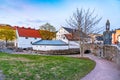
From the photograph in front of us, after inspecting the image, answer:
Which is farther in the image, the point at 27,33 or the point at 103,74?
the point at 27,33

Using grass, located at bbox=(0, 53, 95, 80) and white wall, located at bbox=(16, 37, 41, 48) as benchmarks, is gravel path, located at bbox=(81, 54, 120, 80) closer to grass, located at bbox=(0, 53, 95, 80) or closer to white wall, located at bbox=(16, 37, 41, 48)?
grass, located at bbox=(0, 53, 95, 80)

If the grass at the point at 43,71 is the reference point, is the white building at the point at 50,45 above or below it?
above

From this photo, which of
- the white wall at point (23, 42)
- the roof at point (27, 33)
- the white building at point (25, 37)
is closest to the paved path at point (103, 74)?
the white wall at point (23, 42)

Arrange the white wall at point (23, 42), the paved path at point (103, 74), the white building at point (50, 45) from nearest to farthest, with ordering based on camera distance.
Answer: the paved path at point (103, 74) < the white building at point (50, 45) < the white wall at point (23, 42)

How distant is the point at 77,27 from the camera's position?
30.4 metres

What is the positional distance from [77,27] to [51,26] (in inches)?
1234

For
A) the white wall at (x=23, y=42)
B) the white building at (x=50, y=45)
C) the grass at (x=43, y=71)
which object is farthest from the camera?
the white wall at (x=23, y=42)

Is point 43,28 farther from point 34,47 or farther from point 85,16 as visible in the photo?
point 85,16

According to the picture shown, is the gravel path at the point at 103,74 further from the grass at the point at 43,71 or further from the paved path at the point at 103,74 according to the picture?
the grass at the point at 43,71

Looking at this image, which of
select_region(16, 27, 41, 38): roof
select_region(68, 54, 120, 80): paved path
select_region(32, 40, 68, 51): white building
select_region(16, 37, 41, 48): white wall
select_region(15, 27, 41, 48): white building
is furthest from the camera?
select_region(16, 27, 41, 38): roof

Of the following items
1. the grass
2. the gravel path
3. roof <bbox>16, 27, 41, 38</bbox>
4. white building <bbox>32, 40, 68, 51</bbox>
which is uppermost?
roof <bbox>16, 27, 41, 38</bbox>

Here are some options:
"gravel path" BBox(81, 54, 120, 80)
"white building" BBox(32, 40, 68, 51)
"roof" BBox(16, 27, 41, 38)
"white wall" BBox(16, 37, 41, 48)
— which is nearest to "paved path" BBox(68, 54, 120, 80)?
"gravel path" BBox(81, 54, 120, 80)

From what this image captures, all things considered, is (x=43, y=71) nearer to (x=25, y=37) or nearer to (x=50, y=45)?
(x=50, y=45)

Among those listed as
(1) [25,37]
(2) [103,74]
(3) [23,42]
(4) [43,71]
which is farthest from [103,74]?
(1) [25,37]
